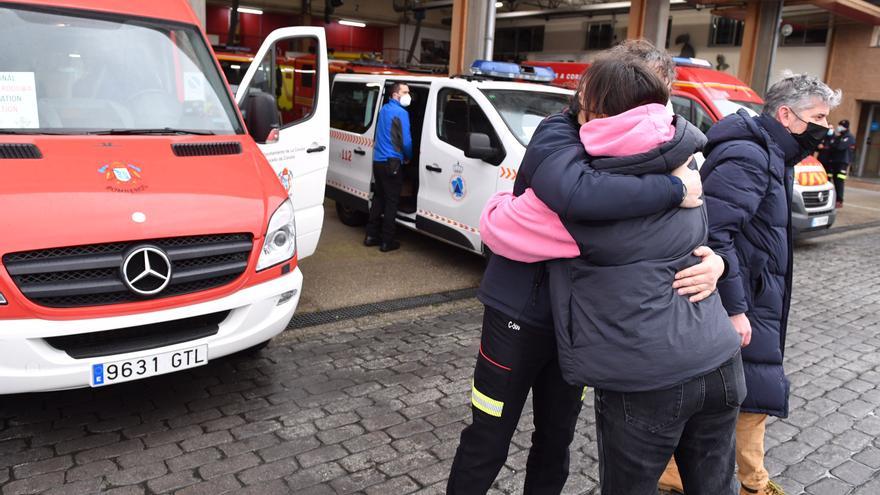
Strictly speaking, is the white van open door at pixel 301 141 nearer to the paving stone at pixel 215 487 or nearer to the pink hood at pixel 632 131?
the paving stone at pixel 215 487

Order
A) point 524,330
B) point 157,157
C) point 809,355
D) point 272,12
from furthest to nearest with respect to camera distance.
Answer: point 272,12 < point 809,355 < point 157,157 < point 524,330

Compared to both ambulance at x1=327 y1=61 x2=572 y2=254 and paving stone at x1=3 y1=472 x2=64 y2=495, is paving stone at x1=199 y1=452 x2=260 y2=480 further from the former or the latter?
ambulance at x1=327 y1=61 x2=572 y2=254

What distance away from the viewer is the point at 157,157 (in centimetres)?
371

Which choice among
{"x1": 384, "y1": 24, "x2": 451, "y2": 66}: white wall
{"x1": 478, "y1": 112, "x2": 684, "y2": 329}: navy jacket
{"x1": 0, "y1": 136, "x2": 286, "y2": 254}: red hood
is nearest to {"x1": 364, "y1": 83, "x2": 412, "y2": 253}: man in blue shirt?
{"x1": 0, "y1": 136, "x2": 286, "y2": 254}: red hood

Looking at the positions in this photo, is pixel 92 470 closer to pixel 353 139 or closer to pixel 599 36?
pixel 353 139

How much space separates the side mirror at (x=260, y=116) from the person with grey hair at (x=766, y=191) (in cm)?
291

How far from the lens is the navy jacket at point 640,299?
1.83 m

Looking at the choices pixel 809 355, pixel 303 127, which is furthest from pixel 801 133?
pixel 303 127

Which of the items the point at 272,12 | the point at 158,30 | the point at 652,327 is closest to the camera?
the point at 652,327

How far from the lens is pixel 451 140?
271 inches

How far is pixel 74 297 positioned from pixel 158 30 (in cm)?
214

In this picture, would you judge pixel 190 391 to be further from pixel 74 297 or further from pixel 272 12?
pixel 272 12

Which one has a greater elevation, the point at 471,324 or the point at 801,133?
the point at 801,133

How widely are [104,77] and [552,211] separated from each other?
3271 mm
